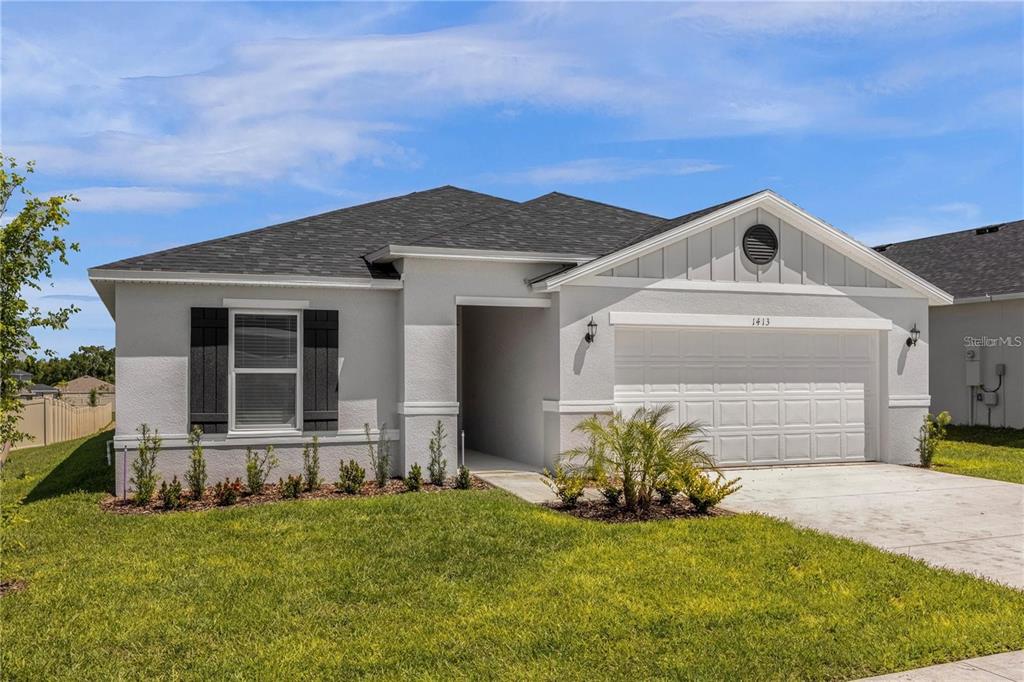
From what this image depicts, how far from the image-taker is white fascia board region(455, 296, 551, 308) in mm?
12164

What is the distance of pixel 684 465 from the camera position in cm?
A: 941

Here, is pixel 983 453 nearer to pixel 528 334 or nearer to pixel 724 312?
pixel 724 312

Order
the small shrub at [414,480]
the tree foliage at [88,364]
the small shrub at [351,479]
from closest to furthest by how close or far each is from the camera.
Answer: the small shrub at [351,479], the small shrub at [414,480], the tree foliage at [88,364]

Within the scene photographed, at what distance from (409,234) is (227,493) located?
236 inches

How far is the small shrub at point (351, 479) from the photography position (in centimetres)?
1083

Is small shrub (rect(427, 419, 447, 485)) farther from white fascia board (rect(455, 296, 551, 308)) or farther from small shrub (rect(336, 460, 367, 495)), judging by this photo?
white fascia board (rect(455, 296, 551, 308))

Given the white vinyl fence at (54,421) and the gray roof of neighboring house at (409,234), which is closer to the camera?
the gray roof of neighboring house at (409,234)

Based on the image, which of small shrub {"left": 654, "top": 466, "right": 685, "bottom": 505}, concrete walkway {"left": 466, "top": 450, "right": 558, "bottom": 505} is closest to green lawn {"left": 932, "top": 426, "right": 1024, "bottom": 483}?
small shrub {"left": 654, "top": 466, "right": 685, "bottom": 505}

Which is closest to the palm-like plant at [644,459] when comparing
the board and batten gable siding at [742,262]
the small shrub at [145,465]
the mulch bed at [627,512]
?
the mulch bed at [627,512]

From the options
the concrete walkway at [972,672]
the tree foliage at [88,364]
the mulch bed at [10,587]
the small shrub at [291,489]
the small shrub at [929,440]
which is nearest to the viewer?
the concrete walkway at [972,672]

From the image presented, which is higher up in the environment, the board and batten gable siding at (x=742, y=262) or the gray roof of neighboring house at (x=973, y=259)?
the gray roof of neighboring house at (x=973, y=259)

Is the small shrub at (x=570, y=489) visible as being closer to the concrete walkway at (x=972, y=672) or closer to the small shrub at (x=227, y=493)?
the small shrub at (x=227, y=493)

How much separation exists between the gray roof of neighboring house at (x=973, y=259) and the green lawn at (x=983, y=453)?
3260mm

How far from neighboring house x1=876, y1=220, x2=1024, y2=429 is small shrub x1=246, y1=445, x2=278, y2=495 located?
16419mm
